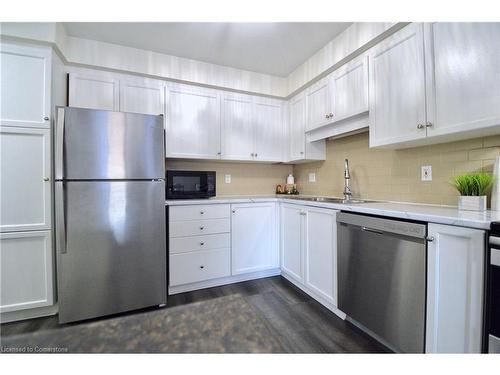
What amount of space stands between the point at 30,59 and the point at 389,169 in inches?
122

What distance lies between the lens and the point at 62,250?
1663mm

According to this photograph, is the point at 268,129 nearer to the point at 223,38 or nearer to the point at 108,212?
the point at 223,38

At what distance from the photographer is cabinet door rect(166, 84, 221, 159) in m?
2.44

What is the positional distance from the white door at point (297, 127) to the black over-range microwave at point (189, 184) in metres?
1.10

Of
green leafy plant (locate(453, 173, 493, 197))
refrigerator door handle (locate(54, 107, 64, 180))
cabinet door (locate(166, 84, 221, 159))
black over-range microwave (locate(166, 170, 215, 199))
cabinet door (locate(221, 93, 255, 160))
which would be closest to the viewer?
green leafy plant (locate(453, 173, 493, 197))

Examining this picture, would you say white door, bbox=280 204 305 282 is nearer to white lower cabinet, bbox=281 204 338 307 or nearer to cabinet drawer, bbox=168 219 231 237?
white lower cabinet, bbox=281 204 338 307

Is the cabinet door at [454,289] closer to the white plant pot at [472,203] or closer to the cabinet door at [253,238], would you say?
the white plant pot at [472,203]

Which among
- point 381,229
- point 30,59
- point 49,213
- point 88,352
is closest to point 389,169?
point 381,229

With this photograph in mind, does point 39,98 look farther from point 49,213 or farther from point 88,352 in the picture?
point 88,352

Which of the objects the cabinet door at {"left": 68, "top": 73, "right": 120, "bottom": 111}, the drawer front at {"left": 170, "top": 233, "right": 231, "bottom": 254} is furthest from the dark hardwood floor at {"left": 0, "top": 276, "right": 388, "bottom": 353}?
the cabinet door at {"left": 68, "top": 73, "right": 120, "bottom": 111}

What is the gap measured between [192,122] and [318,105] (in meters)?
1.41

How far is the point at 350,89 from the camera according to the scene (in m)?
2.00

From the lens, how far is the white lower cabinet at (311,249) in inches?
71.1

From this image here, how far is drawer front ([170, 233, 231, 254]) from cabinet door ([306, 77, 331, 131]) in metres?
1.55
